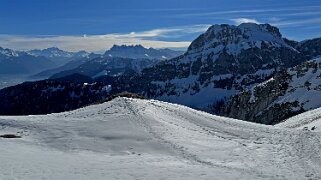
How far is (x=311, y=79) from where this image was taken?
193 m

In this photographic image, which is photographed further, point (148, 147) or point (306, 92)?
point (306, 92)

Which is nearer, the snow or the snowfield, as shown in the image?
the snowfield

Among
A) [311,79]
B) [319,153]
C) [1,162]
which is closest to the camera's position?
[1,162]

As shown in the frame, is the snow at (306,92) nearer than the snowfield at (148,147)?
No

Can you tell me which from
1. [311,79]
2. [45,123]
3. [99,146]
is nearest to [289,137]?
[99,146]

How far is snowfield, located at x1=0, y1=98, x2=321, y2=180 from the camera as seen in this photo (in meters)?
32.2

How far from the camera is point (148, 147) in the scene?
132ft

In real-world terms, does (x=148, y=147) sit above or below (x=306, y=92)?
above

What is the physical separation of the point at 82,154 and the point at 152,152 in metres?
6.07

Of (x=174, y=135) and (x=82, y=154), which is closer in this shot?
(x=82, y=154)

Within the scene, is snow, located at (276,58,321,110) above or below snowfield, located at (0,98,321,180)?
below

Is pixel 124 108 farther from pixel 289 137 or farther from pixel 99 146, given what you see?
pixel 289 137

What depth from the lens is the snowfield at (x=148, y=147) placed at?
3225 cm

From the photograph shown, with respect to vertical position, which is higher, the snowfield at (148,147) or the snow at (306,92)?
the snowfield at (148,147)
